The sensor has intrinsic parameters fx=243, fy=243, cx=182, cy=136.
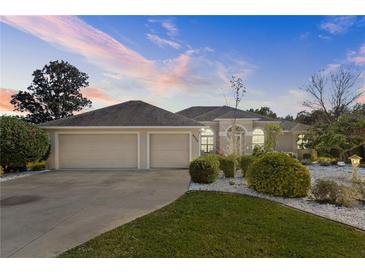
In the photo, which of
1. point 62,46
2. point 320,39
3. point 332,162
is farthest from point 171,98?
point 332,162

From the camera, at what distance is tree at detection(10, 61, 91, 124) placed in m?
30.6

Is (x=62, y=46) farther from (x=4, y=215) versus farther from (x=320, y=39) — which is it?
(x=320, y=39)

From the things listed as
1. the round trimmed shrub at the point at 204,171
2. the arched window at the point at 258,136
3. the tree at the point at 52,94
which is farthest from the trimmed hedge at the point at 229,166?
the tree at the point at 52,94

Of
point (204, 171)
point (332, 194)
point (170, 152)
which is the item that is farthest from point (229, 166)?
point (170, 152)

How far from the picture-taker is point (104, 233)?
16.3 feet

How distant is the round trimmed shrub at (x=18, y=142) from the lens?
11.8 m

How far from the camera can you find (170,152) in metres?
15.5

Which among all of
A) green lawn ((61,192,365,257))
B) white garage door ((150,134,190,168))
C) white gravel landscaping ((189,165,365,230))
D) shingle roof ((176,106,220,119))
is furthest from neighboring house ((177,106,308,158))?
green lawn ((61,192,365,257))

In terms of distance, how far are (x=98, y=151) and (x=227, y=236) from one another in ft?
40.3

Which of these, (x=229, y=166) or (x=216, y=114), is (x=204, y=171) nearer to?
(x=229, y=166)

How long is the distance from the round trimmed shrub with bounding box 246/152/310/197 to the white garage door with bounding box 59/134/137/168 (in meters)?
9.18

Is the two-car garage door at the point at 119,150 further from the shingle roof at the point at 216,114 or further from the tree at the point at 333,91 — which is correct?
the tree at the point at 333,91

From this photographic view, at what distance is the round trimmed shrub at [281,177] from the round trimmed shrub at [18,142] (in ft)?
37.1

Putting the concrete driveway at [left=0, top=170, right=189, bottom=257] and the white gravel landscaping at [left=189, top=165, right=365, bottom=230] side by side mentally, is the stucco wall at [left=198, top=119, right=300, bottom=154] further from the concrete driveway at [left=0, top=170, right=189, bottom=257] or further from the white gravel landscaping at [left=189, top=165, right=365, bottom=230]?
the white gravel landscaping at [left=189, top=165, right=365, bottom=230]
